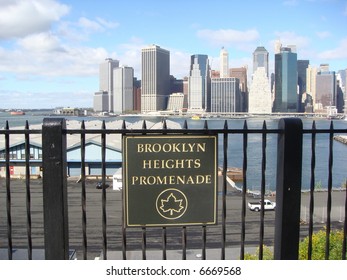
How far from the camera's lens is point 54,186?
387 cm

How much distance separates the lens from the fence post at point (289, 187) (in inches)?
159

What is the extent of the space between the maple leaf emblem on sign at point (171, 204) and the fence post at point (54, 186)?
97cm

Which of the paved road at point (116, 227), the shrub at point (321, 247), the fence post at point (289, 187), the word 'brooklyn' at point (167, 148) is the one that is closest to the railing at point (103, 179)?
the fence post at point (289, 187)

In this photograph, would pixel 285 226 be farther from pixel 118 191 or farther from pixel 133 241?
pixel 118 191

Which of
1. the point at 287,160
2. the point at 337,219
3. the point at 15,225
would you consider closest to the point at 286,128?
the point at 287,160

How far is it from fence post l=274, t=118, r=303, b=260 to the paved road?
48.1 feet

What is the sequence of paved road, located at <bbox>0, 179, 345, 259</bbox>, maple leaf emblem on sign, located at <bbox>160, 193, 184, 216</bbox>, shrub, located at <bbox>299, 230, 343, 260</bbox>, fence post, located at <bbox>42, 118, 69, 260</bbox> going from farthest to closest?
paved road, located at <bbox>0, 179, 345, 259</bbox>, shrub, located at <bbox>299, 230, 343, 260</bbox>, maple leaf emblem on sign, located at <bbox>160, 193, 184, 216</bbox>, fence post, located at <bbox>42, 118, 69, 260</bbox>

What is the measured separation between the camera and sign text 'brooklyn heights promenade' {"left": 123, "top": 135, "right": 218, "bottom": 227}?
153 inches

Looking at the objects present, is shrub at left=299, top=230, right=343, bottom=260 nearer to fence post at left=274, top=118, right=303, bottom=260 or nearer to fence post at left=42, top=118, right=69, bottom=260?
fence post at left=274, top=118, right=303, bottom=260

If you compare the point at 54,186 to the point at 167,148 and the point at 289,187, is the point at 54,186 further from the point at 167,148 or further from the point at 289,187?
the point at 289,187

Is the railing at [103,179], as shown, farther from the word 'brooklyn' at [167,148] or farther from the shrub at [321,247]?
the shrub at [321,247]

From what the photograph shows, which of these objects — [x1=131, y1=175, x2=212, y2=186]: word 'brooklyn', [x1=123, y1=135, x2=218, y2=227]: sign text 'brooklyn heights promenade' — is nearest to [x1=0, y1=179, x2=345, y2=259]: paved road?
[x1=123, y1=135, x2=218, y2=227]: sign text 'brooklyn heights promenade'

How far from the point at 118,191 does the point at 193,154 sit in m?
41.9

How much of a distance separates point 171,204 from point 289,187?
3.95ft
